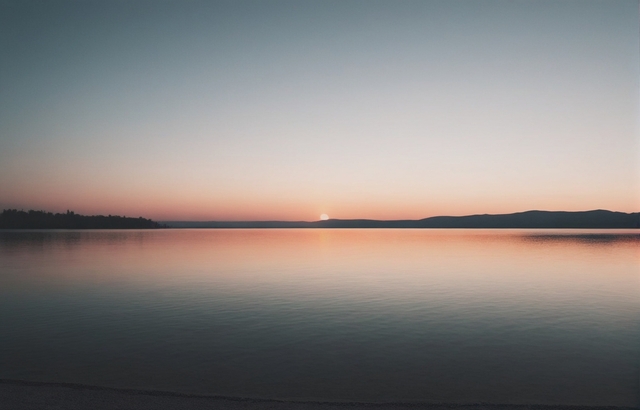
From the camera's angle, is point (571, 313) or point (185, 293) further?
point (185, 293)

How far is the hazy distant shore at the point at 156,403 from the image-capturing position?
41.6 ft

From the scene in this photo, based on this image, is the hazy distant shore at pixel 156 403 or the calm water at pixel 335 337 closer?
the hazy distant shore at pixel 156 403

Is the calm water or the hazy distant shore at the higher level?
the hazy distant shore

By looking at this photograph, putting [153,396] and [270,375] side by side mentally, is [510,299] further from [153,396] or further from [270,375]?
[153,396]

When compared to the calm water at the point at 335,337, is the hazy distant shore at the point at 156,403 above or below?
above

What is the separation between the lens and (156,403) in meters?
13.0

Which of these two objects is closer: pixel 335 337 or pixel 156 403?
pixel 156 403

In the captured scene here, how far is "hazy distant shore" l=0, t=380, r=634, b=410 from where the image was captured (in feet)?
41.6

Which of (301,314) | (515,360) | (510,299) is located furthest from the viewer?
(510,299)

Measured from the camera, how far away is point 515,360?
19.1 m

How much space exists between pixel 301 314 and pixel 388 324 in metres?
6.06

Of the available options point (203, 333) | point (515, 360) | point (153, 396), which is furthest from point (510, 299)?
point (153, 396)

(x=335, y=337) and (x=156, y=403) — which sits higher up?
(x=156, y=403)

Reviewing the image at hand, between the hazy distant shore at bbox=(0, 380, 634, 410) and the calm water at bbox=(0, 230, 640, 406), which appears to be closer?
the hazy distant shore at bbox=(0, 380, 634, 410)
